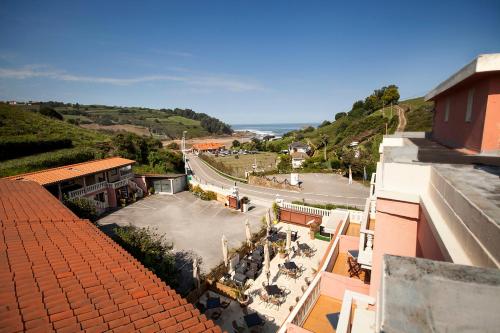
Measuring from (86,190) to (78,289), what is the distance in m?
23.6

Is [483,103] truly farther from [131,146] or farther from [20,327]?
[131,146]

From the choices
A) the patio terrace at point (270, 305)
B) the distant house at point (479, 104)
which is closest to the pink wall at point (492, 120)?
the distant house at point (479, 104)

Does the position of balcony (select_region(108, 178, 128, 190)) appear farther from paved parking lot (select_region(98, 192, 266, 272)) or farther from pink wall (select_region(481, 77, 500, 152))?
pink wall (select_region(481, 77, 500, 152))

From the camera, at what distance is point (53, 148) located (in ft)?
132

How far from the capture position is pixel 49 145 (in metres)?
39.6

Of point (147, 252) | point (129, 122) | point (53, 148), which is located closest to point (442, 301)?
point (147, 252)

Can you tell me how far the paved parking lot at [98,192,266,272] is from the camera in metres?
19.9

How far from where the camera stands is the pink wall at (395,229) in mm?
5301

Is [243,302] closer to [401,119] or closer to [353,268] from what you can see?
[353,268]

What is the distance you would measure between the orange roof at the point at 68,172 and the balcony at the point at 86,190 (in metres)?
1.56

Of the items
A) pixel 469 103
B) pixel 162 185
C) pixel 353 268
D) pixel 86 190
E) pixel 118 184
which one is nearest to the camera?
pixel 469 103

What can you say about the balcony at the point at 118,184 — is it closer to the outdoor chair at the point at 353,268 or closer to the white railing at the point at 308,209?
the white railing at the point at 308,209

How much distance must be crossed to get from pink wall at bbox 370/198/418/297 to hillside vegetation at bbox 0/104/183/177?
119ft

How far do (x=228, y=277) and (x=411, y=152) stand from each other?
41.9 ft
